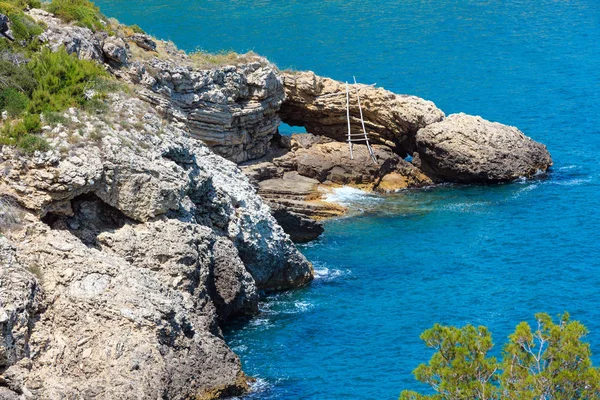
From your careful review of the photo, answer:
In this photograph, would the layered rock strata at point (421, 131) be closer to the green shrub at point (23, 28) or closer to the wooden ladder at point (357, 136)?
the wooden ladder at point (357, 136)

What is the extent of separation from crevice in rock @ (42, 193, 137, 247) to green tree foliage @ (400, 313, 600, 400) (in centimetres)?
1789

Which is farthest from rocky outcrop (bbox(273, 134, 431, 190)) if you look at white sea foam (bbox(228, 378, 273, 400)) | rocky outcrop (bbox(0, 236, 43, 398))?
rocky outcrop (bbox(0, 236, 43, 398))

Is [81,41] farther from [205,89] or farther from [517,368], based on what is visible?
[517,368]

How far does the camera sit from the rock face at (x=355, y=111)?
68.4 m

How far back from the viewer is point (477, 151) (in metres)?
66.3

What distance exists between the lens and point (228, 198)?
4631 centimetres

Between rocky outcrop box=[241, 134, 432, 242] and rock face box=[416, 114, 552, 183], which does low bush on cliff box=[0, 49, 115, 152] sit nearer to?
rocky outcrop box=[241, 134, 432, 242]

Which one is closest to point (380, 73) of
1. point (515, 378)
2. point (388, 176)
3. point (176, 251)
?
point (388, 176)

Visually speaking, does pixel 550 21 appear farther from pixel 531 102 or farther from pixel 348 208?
pixel 348 208

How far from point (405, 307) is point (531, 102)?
43.6m

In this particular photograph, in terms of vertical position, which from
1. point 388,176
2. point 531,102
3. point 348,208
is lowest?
point 348,208

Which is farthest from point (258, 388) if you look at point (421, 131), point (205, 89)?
point (421, 131)

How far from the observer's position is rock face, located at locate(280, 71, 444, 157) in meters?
Result: 68.4

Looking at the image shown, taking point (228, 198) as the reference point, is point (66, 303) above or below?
below
